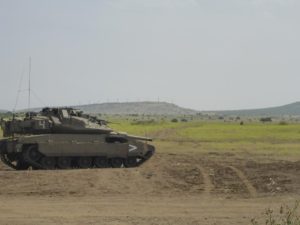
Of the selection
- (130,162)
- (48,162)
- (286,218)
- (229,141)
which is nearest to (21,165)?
(48,162)

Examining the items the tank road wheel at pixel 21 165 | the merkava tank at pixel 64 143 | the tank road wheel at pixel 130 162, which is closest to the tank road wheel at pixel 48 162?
the merkava tank at pixel 64 143

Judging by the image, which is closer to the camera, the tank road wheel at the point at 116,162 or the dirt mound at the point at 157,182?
the dirt mound at the point at 157,182

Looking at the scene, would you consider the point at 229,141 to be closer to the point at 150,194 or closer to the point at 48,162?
the point at 48,162

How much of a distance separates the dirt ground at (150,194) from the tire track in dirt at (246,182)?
0.8 inches

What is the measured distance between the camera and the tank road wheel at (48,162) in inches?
1089

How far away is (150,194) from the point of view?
63.8 feet

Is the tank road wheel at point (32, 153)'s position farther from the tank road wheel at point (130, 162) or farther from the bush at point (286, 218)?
the bush at point (286, 218)

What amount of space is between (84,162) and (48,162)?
1.66 metres

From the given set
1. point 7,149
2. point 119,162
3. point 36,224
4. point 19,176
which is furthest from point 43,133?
point 36,224

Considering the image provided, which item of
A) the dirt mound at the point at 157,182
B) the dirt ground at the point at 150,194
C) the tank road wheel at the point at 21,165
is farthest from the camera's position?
the tank road wheel at the point at 21,165

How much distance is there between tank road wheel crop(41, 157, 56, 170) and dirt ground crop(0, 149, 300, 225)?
4416 mm

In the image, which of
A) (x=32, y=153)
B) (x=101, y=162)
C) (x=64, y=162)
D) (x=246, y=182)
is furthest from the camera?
(x=101, y=162)

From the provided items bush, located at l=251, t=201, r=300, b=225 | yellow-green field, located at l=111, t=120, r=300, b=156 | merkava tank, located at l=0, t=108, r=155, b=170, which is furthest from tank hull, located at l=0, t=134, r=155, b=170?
bush, located at l=251, t=201, r=300, b=225

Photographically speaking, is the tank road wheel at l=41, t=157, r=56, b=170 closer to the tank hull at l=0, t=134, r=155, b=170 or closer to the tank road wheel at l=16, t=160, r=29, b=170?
the tank hull at l=0, t=134, r=155, b=170
